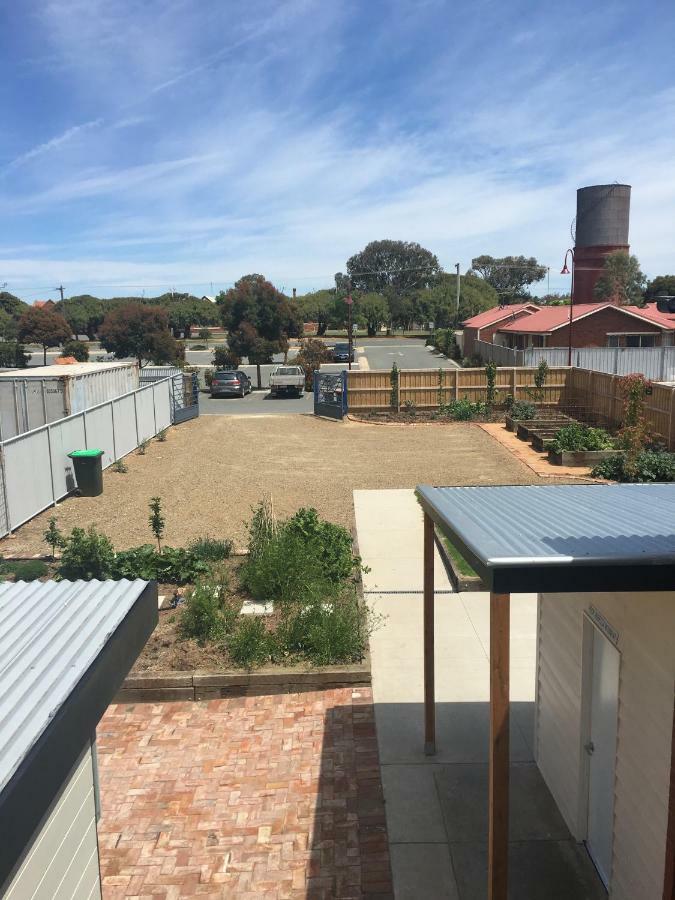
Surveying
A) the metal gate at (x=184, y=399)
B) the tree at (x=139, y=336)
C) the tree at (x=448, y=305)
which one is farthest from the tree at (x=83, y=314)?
the metal gate at (x=184, y=399)

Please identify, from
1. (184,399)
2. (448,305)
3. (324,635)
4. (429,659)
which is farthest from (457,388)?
(448,305)

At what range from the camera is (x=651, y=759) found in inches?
163

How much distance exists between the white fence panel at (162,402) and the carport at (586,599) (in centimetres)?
1938

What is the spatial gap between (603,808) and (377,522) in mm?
8858

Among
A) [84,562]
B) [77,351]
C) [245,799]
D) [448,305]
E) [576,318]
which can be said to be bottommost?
[245,799]

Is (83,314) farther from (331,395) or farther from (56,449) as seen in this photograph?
(56,449)

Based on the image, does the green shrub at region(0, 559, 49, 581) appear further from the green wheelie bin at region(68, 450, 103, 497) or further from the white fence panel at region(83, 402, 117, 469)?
the white fence panel at region(83, 402, 117, 469)

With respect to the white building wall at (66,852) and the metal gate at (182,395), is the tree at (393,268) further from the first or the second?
the white building wall at (66,852)

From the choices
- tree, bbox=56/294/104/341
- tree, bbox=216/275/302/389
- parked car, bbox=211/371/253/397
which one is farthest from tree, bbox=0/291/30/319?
parked car, bbox=211/371/253/397

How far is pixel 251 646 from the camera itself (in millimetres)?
7848

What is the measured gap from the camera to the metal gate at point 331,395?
28.1m

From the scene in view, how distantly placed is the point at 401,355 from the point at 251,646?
55617 mm

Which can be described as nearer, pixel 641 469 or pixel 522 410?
pixel 641 469

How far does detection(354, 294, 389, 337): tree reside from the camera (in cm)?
9081
